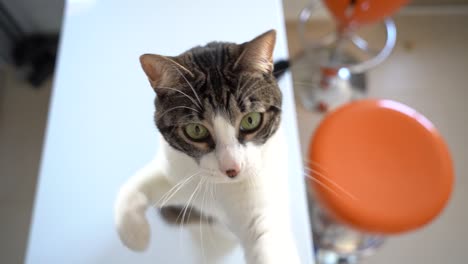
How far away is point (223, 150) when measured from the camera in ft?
1.56

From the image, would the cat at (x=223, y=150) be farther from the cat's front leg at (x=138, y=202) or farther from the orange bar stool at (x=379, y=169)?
the orange bar stool at (x=379, y=169)

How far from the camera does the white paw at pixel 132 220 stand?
1.73 feet

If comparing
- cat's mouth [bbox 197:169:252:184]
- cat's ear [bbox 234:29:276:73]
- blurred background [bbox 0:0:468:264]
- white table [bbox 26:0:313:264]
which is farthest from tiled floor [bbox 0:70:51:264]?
cat's ear [bbox 234:29:276:73]

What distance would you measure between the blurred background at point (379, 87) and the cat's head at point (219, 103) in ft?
2.57

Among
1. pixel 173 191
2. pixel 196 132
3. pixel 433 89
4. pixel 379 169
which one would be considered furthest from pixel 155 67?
pixel 433 89

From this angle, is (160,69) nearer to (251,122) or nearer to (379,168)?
(251,122)

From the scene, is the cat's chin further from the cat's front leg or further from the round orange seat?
the round orange seat

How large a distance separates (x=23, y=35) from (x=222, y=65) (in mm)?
1348

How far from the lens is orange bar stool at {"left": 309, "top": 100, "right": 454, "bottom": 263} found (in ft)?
2.69

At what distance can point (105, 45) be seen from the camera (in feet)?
2.06

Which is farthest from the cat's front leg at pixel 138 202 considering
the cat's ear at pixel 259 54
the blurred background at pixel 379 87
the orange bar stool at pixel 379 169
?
the blurred background at pixel 379 87

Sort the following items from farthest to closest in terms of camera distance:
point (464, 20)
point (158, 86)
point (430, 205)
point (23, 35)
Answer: point (464, 20) < point (23, 35) < point (430, 205) < point (158, 86)

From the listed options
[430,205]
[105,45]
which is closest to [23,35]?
[105,45]

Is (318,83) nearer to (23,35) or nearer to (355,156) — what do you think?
(355,156)
